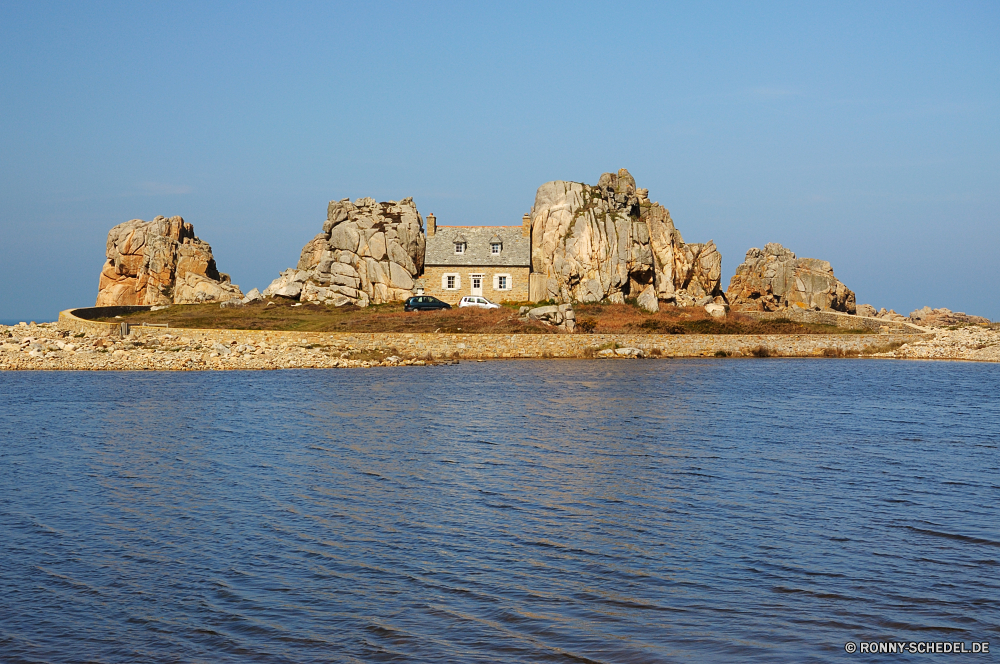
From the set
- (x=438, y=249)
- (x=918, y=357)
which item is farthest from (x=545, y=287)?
(x=918, y=357)

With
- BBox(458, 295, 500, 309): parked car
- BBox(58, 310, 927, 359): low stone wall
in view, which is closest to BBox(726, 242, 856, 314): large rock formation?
BBox(58, 310, 927, 359): low stone wall

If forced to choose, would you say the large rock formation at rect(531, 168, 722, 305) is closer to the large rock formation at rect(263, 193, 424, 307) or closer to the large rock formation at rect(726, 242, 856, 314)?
the large rock formation at rect(726, 242, 856, 314)

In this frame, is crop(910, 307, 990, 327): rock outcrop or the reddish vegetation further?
crop(910, 307, 990, 327): rock outcrop

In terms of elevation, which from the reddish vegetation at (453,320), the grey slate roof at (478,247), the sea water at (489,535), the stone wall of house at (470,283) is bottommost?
the sea water at (489,535)

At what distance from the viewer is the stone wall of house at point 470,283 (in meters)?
76.9

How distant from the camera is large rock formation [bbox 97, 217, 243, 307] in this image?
82625 millimetres

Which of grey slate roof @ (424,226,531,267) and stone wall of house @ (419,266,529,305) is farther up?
grey slate roof @ (424,226,531,267)

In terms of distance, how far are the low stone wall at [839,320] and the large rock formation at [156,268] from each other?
49.2 metres

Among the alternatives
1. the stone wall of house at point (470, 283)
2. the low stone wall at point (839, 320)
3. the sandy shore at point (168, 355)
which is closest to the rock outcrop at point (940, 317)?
the low stone wall at point (839, 320)

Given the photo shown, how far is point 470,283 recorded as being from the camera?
254 feet

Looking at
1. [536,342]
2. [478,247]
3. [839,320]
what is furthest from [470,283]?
[839,320]

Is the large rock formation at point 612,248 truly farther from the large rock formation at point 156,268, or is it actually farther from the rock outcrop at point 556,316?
the large rock formation at point 156,268

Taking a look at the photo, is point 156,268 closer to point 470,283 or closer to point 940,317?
point 470,283

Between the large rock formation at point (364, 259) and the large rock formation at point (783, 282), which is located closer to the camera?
the large rock formation at point (364, 259)
